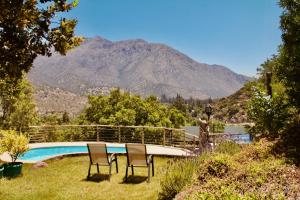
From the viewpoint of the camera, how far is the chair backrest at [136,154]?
11859mm

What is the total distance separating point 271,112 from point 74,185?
711 centimetres

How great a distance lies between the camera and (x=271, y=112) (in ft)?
45.2

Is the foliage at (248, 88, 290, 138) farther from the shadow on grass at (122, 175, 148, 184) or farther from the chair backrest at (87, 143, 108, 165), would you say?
the chair backrest at (87, 143, 108, 165)

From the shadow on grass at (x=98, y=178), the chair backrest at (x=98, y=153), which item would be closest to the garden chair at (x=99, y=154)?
the chair backrest at (x=98, y=153)

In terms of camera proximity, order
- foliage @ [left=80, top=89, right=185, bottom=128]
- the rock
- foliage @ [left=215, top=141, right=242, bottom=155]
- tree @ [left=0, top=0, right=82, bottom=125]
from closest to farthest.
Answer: tree @ [left=0, top=0, right=82, bottom=125] → foliage @ [left=215, top=141, right=242, bottom=155] → the rock → foliage @ [left=80, top=89, right=185, bottom=128]

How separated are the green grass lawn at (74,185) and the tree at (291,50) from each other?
488 centimetres

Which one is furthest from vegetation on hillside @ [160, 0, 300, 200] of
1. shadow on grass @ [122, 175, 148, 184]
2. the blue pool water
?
the blue pool water

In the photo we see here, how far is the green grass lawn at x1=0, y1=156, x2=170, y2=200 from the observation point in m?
10.5

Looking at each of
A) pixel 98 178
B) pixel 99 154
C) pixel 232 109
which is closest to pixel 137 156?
pixel 99 154

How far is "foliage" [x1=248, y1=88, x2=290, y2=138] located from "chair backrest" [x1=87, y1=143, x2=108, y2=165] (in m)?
5.68

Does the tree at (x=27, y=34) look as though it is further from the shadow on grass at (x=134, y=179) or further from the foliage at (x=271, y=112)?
the foliage at (x=271, y=112)

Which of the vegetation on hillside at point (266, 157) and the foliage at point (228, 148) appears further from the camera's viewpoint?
the foliage at point (228, 148)

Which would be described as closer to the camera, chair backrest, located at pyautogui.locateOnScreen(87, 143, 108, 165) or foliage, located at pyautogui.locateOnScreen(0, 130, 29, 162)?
chair backrest, located at pyautogui.locateOnScreen(87, 143, 108, 165)

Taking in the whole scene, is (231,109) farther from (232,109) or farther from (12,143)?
(12,143)
